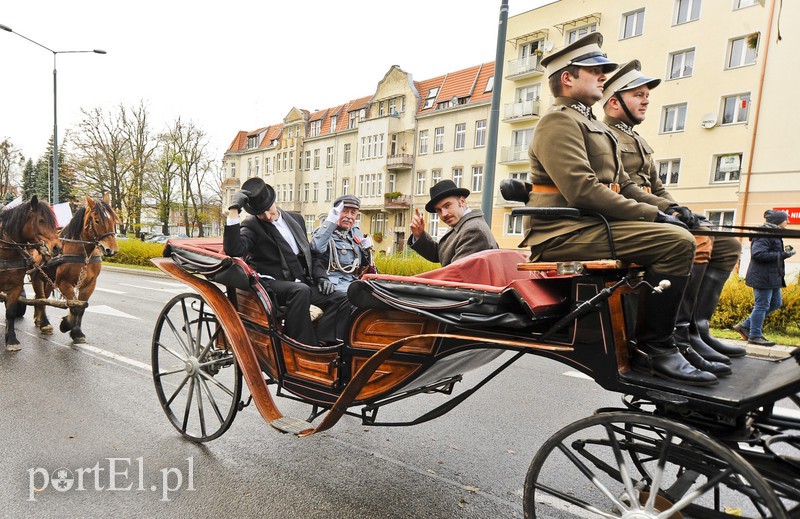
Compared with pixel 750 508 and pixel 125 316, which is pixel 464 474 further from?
pixel 125 316

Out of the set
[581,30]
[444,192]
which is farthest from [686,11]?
[444,192]

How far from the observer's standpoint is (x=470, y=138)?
30766 mm

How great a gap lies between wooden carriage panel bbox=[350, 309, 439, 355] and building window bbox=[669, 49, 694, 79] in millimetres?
22733

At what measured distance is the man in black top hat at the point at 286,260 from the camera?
3287mm

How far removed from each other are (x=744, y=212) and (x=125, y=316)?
18.6m

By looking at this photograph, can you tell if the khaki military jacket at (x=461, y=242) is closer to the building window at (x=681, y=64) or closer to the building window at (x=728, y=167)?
the building window at (x=728, y=167)

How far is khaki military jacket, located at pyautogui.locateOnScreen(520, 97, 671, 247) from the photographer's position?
2.13m

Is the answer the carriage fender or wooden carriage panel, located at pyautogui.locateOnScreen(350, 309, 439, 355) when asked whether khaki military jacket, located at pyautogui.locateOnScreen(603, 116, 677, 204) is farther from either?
the carriage fender

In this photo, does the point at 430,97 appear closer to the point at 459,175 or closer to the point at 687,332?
the point at 459,175

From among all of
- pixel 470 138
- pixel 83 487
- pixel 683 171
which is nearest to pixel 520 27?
pixel 470 138

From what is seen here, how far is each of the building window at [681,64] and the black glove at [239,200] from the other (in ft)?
73.5

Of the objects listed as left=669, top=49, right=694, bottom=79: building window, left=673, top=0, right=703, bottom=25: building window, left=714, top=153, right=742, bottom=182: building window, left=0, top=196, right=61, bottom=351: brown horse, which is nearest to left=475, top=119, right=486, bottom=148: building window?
left=669, top=49, right=694, bottom=79: building window

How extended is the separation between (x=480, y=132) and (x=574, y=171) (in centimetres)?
2946

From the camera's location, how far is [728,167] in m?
19.1
